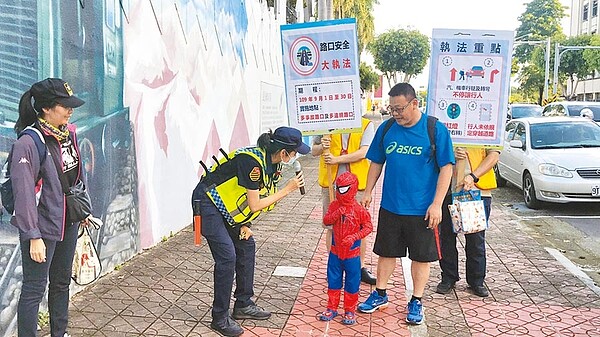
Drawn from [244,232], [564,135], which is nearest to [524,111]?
[564,135]

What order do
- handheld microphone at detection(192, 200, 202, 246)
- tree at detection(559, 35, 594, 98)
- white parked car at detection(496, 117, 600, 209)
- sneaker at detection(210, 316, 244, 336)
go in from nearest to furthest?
handheld microphone at detection(192, 200, 202, 246)
sneaker at detection(210, 316, 244, 336)
white parked car at detection(496, 117, 600, 209)
tree at detection(559, 35, 594, 98)

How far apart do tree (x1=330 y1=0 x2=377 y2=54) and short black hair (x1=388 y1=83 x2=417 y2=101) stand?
986 inches

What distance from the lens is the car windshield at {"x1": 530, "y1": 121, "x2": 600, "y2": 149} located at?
10.2 m

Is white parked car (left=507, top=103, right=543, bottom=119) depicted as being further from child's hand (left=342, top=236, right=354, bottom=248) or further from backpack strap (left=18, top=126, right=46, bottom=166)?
Answer: backpack strap (left=18, top=126, right=46, bottom=166)

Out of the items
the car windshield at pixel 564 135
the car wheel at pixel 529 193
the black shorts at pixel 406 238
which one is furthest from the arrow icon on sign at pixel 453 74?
the car windshield at pixel 564 135

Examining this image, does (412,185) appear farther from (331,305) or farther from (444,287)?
(444,287)

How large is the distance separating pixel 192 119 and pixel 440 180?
419cm

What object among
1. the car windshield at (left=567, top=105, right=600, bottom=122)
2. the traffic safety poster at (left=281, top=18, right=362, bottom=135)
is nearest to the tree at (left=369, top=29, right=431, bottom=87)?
the car windshield at (left=567, top=105, right=600, bottom=122)

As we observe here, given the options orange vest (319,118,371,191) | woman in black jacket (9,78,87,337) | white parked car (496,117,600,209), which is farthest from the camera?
white parked car (496,117,600,209)

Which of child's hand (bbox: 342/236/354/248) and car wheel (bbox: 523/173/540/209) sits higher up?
child's hand (bbox: 342/236/354/248)

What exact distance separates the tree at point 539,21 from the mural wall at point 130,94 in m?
63.8

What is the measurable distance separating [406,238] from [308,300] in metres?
1.07

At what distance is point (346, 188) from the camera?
4520 millimetres

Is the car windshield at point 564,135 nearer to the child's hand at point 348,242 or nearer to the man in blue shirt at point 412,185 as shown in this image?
the man in blue shirt at point 412,185
